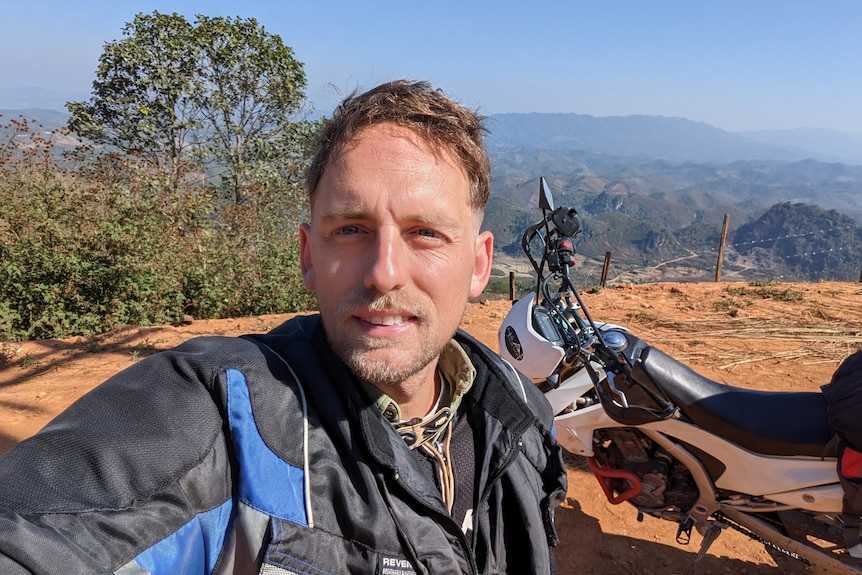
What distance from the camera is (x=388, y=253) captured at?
3.72ft

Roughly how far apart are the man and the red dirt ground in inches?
73.3

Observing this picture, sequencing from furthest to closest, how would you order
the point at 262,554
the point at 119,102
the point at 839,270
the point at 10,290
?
the point at 839,270, the point at 119,102, the point at 10,290, the point at 262,554

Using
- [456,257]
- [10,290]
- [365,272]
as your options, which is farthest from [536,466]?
[10,290]

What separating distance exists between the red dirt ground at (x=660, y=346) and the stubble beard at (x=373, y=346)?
2.20 meters

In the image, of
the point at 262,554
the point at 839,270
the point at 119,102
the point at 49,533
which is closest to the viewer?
the point at 49,533

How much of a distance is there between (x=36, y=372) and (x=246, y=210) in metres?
5.62

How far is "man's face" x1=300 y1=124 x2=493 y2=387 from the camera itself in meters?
1.13

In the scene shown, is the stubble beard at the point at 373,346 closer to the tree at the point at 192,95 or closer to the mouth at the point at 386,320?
the mouth at the point at 386,320

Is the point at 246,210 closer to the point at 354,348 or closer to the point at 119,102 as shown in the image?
the point at 119,102

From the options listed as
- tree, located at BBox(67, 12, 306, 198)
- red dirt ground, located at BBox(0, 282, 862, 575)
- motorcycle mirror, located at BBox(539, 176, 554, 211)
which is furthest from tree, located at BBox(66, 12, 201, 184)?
motorcycle mirror, located at BBox(539, 176, 554, 211)

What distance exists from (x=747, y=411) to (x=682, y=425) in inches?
10.2

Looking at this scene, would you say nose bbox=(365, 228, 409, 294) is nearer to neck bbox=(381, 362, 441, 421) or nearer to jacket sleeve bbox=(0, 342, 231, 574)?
neck bbox=(381, 362, 441, 421)

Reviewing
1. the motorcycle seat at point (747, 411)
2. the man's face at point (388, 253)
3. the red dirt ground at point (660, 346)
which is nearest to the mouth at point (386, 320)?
the man's face at point (388, 253)

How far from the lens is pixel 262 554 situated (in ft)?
2.84
